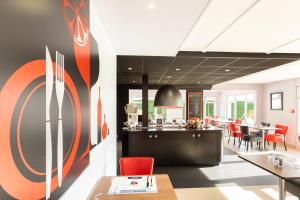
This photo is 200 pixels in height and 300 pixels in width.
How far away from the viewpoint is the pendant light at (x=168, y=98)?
464 centimetres

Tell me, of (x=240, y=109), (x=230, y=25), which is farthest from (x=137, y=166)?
(x=240, y=109)

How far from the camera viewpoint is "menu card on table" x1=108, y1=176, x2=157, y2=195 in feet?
5.80

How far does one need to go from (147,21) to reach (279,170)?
99.8 inches

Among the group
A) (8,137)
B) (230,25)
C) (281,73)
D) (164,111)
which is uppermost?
(230,25)

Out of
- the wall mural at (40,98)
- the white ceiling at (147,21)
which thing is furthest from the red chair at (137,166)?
the white ceiling at (147,21)

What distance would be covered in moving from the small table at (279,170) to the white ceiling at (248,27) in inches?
81.2

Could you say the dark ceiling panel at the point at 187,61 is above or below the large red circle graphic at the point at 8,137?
above

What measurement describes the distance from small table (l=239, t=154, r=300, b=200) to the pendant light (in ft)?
6.83

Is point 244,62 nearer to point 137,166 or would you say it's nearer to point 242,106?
point 137,166

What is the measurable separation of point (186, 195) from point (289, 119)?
7038 millimetres

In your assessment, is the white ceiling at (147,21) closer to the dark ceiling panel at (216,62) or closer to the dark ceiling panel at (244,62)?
the dark ceiling panel at (216,62)

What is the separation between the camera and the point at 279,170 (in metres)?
2.34

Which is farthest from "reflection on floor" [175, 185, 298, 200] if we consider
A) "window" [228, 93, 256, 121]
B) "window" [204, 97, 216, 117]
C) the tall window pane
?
"window" [204, 97, 216, 117]

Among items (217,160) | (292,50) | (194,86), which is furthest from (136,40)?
(194,86)
